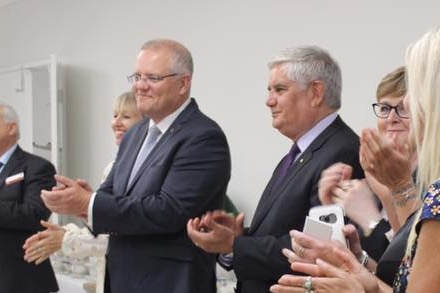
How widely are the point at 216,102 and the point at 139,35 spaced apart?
0.93 meters

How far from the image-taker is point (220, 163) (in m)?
2.13

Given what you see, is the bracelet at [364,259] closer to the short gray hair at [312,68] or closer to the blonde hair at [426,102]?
the blonde hair at [426,102]

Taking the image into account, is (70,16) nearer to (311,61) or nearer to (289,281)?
(311,61)

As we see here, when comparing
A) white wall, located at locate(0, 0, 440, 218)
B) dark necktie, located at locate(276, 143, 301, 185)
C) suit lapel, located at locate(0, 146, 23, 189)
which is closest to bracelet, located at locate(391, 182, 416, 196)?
dark necktie, located at locate(276, 143, 301, 185)

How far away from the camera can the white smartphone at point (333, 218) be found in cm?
147

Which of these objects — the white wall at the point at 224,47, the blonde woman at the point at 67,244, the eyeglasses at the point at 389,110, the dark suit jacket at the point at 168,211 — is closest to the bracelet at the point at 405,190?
the eyeglasses at the point at 389,110

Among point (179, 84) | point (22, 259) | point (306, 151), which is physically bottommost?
point (22, 259)

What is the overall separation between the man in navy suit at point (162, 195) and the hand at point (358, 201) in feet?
2.02

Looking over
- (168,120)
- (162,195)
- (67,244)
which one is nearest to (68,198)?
(162,195)

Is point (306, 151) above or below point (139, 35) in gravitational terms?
below

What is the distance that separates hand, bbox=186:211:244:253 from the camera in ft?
6.03

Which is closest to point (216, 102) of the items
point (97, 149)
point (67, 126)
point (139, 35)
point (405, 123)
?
point (139, 35)

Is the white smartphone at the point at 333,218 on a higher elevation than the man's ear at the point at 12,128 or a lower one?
higher

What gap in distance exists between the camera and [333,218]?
150 cm
